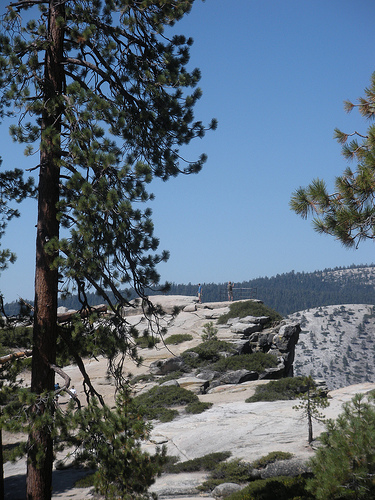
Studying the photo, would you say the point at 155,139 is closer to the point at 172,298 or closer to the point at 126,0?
the point at 126,0

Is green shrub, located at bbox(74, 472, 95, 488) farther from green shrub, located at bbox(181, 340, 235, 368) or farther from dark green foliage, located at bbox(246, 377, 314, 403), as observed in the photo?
green shrub, located at bbox(181, 340, 235, 368)

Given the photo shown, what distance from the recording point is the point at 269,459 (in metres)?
11.0

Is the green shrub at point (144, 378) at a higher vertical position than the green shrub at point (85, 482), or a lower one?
higher

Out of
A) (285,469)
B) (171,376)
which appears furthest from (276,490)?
(171,376)

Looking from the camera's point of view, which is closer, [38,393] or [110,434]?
[110,434]

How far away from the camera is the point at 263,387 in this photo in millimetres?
19094

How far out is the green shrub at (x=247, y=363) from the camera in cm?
2243

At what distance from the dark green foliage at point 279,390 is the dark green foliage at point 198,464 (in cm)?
543

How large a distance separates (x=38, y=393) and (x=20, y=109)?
12.6 ft

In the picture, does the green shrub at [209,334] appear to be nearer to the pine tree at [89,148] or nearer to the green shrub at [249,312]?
the green shrub at [249,312]

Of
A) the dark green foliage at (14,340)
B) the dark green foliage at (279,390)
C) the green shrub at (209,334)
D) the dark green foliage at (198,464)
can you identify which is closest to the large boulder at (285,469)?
the dark green foliage at (198,464)

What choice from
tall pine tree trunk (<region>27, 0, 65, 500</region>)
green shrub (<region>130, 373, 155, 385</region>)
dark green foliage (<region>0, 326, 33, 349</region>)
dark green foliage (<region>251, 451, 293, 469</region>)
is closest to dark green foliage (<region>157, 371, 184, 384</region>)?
green shrub (<region>130, 373, 155, 385</region>)

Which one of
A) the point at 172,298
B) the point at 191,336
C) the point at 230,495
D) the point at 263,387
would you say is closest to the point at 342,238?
the point at 230,495

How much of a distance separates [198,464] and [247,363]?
1128cm
